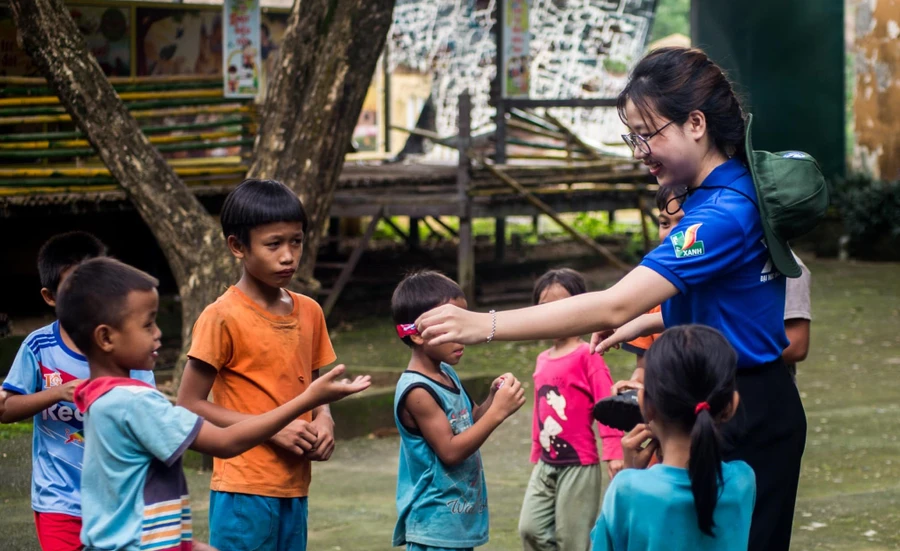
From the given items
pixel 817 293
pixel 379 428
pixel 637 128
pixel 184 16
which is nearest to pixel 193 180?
pixel 184 16

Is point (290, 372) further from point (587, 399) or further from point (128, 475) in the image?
point (587, 399)

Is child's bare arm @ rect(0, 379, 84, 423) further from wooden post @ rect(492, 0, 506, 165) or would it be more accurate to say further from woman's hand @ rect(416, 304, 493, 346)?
wooden post @ rect(492, 0, 506, 165)

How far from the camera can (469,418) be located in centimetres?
382

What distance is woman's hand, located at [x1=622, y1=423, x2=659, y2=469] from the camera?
306 centimetres

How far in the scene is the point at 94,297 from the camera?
2.83 metres

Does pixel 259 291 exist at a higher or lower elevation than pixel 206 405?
higher

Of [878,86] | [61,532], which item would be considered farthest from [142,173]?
[878,86]

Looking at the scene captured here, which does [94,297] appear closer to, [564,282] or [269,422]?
[269,422]

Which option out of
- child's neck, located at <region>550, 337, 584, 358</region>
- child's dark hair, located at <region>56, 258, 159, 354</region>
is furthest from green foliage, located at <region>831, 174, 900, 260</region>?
child's dark hair, located at <region>56, 258, 159, 354</region>

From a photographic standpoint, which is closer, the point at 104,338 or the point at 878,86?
the point at 104,338

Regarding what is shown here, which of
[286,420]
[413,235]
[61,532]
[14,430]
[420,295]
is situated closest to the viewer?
[286,420]

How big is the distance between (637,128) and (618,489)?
971 millimetres

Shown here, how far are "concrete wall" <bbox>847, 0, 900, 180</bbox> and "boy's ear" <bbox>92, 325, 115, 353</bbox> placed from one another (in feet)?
52.3

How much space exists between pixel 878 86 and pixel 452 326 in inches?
623
